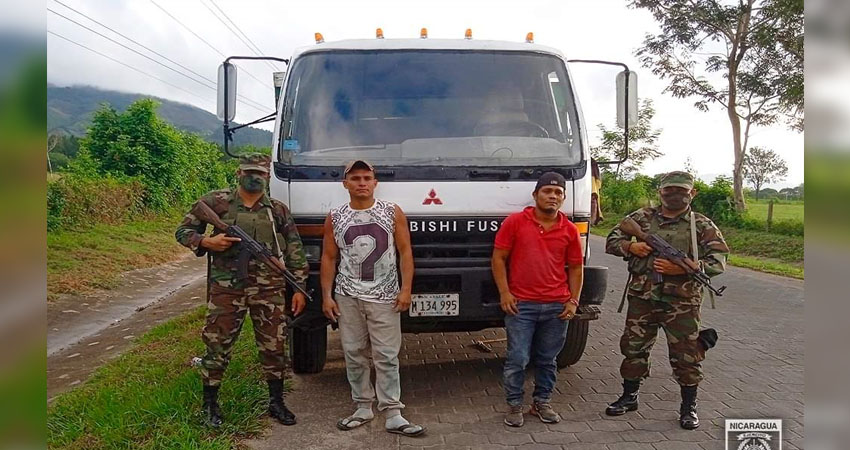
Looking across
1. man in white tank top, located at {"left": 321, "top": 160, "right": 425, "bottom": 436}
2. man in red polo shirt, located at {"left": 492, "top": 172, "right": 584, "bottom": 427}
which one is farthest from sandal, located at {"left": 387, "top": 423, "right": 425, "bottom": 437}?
man in red polo shirt, located at {"left": 492, "top": 172, "right": 584, "bottom": 427}

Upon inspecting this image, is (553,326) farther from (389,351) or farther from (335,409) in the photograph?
(335,409)

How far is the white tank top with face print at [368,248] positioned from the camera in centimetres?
380

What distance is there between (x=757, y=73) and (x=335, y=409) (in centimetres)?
1955

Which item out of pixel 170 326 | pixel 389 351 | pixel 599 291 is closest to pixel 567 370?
pixel 599 291

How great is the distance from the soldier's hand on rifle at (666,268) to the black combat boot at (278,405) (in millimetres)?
2468

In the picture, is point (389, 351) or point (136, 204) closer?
point (389, 351)

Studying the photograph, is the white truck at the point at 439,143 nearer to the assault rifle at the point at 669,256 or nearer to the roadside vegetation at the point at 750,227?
the assault rifle at the point at 669,256

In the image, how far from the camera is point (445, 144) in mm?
4270

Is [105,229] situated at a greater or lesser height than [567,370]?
greater

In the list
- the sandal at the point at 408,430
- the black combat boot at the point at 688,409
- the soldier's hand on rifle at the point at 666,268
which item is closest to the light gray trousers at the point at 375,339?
the sandal at the point at 408,430

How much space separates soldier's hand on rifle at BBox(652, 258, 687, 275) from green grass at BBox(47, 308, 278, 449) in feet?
8.67

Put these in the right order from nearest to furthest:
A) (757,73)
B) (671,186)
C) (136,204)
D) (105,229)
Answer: (671,186)
(105,229)
(136,204)
(757,73)

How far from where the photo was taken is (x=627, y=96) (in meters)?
4.82

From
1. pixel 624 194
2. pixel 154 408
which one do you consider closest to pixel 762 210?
pixel 624 194
